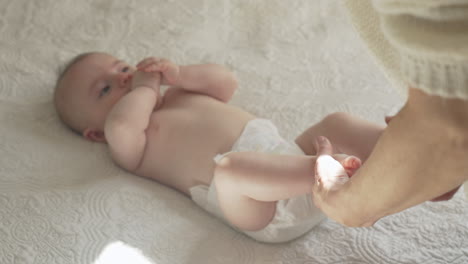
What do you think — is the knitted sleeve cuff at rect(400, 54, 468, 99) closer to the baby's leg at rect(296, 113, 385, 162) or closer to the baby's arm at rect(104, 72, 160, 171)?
the baby's leg at rect(296, 113, 385, 162)

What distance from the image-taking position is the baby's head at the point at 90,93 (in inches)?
55.1

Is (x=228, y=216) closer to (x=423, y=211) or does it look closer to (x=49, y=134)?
(x=423, y=211)

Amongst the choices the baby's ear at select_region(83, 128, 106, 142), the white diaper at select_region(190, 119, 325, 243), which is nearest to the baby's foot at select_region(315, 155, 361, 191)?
the white diaper at select_region(190, 119, 325, 243)

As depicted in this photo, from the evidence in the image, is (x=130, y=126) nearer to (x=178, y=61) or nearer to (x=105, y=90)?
(x=105, y=90)

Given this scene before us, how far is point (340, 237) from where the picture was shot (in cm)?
106

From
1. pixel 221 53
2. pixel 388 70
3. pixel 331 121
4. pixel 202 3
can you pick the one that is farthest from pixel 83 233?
pixel 202 3

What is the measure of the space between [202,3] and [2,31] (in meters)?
0.57

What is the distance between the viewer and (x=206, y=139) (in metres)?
1.25

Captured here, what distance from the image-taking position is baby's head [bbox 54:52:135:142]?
140cm

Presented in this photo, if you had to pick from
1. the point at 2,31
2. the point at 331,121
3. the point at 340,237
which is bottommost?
the point at 340,237

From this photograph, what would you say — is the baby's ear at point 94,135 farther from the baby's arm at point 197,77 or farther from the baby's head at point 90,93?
the baby's arm at point 197,77

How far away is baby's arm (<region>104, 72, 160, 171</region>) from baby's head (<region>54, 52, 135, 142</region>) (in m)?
0.08

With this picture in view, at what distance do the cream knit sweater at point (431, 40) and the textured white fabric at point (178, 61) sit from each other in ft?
1.73

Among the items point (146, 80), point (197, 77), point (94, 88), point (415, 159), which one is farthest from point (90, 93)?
point (415, 159)
